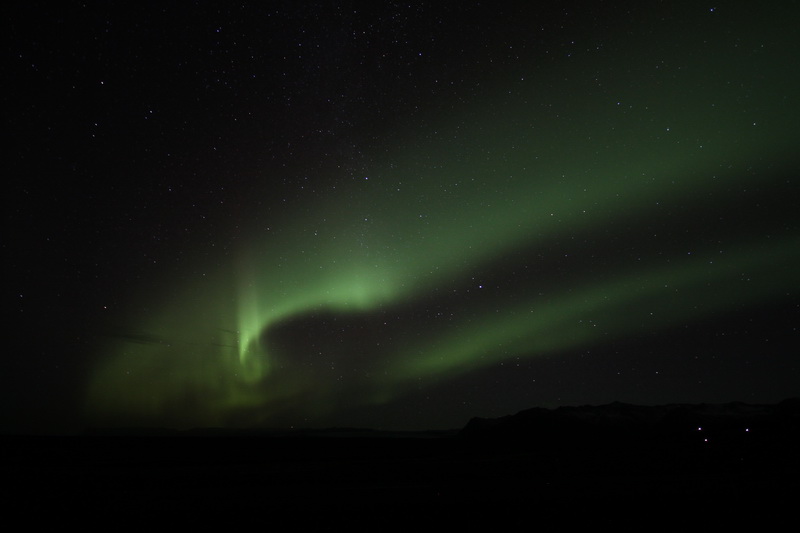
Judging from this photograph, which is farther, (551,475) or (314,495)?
(551,475)

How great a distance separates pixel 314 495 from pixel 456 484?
497 centimetres

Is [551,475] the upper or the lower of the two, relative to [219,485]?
lower

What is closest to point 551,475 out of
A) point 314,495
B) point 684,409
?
point 314,495

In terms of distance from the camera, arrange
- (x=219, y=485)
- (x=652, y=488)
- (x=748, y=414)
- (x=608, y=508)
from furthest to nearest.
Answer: (x=748, y=414) < (x=219, y=485) < (x=652, y=488) < (x=608, y=508)

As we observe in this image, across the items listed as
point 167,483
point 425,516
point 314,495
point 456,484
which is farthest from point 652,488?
point 167,483

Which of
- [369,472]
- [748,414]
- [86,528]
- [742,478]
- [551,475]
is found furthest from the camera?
[748,414]

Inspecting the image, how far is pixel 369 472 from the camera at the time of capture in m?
21.8

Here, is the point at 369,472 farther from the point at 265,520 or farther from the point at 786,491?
the point at 786,491

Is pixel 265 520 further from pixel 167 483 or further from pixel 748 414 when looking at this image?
pixel 748 414

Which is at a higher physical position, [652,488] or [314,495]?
[314,495]

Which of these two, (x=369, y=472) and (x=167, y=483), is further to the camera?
(x=369, y=472)

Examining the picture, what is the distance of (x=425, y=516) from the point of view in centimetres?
1091

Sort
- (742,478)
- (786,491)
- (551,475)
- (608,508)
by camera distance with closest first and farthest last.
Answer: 1. (608,508)
2. (786,491)
3. (742,478)
4. (551,475)

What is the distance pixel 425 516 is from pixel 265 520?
3573 mm
